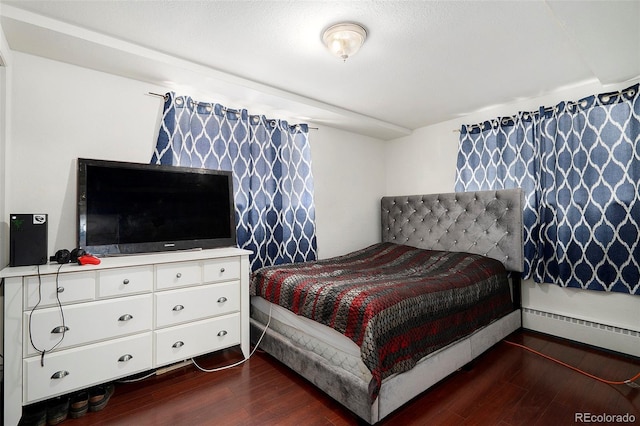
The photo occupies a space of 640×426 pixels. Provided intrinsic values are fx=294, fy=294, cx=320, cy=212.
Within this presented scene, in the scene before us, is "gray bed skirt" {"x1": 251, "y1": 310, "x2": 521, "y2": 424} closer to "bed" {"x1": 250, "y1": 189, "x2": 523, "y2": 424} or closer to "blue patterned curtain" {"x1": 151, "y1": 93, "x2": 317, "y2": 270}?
"bed" {"x1": 250, "y1": 189, "x2": 523, "y2": 424}

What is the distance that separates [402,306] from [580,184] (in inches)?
86.4

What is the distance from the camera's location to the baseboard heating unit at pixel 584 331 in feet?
8.03

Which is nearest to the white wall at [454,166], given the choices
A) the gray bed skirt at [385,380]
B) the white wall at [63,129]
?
the gray bed skirt at [385,380]

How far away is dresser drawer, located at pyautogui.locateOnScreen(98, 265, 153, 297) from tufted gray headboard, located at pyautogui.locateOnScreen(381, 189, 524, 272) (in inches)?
115

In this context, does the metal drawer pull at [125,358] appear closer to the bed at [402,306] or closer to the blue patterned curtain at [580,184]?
the bed at [402,306]

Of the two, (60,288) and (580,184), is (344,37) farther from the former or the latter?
(580,184)

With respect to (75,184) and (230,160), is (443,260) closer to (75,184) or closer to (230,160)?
(230,160)

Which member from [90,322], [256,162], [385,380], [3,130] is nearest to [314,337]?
[385,380]

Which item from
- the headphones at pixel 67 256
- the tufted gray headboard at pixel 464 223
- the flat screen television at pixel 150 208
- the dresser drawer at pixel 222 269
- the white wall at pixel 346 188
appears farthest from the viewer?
the white wall at pixel 346 188

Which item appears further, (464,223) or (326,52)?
(464,223)

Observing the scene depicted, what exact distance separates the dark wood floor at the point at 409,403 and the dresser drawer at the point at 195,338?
7.6 inches

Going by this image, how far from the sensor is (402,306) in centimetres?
183

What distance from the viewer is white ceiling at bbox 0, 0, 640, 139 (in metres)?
1.71

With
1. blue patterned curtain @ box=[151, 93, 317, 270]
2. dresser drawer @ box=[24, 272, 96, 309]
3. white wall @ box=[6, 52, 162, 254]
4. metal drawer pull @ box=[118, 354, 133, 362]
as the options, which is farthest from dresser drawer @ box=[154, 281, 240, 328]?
white wall @ box=[6, 52, 162, 254]
